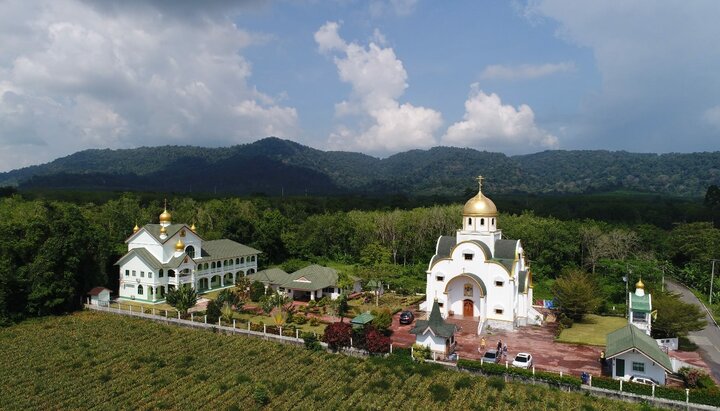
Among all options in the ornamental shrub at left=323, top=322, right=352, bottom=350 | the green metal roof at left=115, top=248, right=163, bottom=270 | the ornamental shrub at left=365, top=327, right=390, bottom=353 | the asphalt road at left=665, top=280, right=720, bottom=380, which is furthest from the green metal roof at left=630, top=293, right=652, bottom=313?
the green metal roof at left=115, top=248, right=163, bottom=270

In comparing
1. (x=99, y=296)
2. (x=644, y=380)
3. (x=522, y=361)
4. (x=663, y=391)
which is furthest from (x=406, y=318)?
(x=99, y=296)

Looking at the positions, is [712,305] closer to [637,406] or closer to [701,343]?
[701,343]

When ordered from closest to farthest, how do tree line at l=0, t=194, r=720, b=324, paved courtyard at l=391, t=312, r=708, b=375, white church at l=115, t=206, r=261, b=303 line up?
paved courtyard at l=391, t=312, r=708, b=375, tree line at l=0, t=194, r=720, b=324, white church at l=115, t=206, r=261, b=303

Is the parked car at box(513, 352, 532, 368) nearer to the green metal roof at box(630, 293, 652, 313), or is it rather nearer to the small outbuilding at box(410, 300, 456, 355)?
the small outbuilding at box(410, 300, 456, 355)

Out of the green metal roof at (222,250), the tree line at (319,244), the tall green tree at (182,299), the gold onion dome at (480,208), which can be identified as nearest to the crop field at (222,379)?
the tall green tree at (182,299)

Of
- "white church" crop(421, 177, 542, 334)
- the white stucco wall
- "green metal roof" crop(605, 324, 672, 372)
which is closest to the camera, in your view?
"green metal roof" crop(605, 324, 672, 372)

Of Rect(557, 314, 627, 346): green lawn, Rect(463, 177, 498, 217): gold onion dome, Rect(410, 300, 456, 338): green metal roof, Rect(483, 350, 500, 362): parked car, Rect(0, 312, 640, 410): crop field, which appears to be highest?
Rect(463, 177, 498, 217): gold onion dome

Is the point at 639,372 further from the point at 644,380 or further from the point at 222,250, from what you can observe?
the point at 222,250
